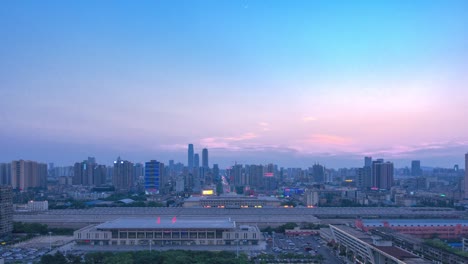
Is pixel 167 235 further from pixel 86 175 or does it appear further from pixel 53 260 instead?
pixel 86 175

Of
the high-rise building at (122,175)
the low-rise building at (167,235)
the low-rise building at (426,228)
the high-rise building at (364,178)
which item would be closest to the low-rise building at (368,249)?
the low-rise building at (167,235)

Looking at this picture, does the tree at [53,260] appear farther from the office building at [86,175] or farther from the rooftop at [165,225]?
the office building at [86,175]

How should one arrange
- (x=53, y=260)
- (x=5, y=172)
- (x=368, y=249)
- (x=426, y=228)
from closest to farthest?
(x=368, y=249) → (x=53, y=260) → (x=426, y=228) → (x=5, y=172)

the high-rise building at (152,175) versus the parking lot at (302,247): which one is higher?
the high-rise building at (152,175)

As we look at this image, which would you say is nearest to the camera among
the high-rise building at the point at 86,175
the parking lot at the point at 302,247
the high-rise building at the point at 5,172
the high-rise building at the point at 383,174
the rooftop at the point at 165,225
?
the parking lot at the point at 302,247

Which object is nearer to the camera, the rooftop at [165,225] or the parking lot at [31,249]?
the parking lot at [31,249]

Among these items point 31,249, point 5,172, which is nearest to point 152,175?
point 5,172
